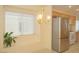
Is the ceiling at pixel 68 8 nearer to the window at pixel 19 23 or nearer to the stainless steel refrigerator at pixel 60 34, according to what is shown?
the stainless steel refrigerator at pixel 60 34

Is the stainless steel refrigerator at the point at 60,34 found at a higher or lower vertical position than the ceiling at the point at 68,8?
lower

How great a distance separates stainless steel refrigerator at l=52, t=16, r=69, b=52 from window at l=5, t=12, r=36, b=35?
16.3 inches

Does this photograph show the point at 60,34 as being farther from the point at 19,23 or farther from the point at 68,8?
the point at 19,23

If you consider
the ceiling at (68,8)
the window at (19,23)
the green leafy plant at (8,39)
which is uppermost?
the ceiling at (68,8)

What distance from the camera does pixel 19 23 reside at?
2.28 meters

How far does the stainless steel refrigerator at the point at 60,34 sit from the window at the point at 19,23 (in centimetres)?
41

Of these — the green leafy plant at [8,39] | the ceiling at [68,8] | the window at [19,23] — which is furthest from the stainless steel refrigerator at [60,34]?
the green leafy plant at [8,39]

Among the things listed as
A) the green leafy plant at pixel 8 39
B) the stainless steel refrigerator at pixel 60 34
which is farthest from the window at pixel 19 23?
Result: the stainless steel refrigerator at pixel 60 34

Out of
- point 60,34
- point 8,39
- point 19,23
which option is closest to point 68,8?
point 60,34

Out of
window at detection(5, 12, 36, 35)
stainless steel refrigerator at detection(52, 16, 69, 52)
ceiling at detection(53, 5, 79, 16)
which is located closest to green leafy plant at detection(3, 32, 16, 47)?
window at detection(5, 12, 36, 35)

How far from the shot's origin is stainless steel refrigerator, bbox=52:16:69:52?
2.29 metres

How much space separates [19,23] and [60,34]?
763 mm

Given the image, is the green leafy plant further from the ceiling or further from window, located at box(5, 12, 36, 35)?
the ceiling

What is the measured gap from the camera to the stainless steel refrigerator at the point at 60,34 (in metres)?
2.29
